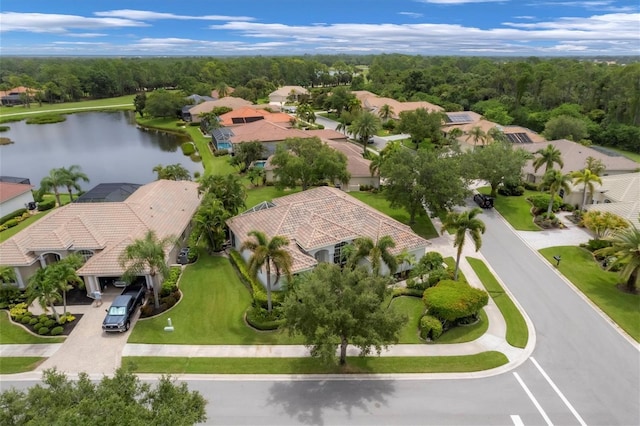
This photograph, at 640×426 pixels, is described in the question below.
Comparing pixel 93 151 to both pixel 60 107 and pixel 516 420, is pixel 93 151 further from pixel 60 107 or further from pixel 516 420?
→ pixel 516 420

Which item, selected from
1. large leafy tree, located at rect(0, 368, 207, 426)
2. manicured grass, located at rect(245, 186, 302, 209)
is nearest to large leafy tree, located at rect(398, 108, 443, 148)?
manicured grass, located at rect(245, 186, 302, 209)

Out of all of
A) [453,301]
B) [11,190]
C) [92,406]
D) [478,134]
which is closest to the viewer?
[92,406]

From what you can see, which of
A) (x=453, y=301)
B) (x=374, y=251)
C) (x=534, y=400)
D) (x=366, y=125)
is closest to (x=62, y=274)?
(x=374, y=251)

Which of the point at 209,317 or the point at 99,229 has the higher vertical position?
the point at 99,229

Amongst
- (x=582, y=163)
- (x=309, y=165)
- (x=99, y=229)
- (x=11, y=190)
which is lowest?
(x=11, y=190)

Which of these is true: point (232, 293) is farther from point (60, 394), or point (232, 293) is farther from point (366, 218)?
point (60, 394)
